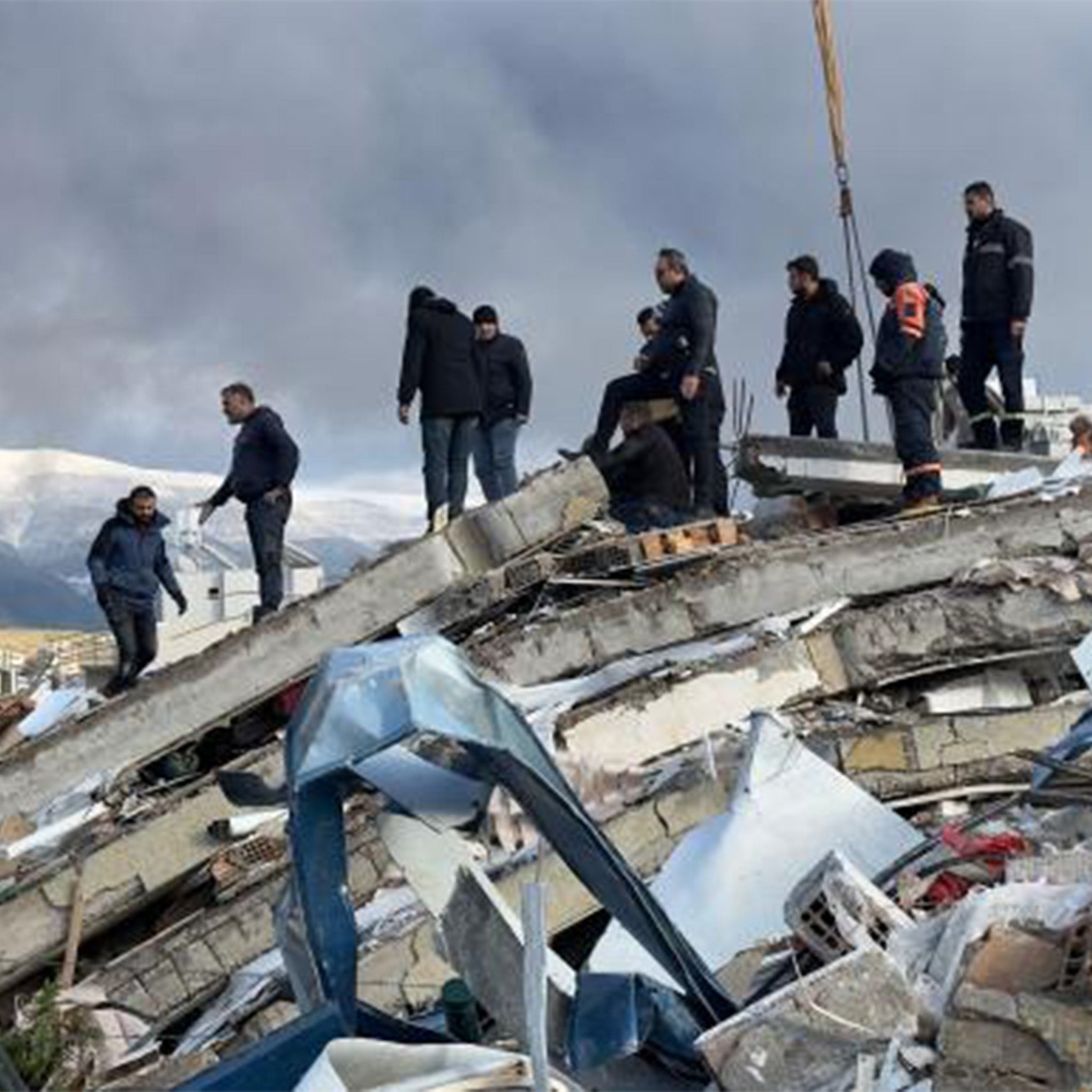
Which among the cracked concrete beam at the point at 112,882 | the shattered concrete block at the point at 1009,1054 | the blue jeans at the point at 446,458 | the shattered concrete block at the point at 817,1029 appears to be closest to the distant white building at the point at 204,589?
the blue jeans at the point at 446,458

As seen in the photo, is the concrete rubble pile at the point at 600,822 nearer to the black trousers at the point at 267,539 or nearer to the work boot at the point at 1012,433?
the black trousers at the point at 267,539

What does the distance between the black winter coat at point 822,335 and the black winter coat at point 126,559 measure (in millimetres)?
4164

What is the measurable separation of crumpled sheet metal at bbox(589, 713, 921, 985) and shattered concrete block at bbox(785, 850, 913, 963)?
75 centimetres

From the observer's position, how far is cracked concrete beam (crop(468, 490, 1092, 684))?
906cm

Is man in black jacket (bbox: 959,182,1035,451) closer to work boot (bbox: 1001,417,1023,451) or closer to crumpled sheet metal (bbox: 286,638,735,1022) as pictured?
work boot (bbox: 1001,417,1023,451)

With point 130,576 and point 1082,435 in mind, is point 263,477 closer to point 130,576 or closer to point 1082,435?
point 130,576

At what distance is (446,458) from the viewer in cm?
1150

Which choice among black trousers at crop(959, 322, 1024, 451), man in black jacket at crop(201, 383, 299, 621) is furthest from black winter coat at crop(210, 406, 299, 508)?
black trousers at crop(959, 322, 1024, 451)

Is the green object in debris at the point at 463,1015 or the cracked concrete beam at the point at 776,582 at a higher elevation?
the cracked concrete beam at the point at 776,582

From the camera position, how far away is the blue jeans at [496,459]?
476 inches

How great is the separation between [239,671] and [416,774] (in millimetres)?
5207

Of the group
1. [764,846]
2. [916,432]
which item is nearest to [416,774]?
[764,846]

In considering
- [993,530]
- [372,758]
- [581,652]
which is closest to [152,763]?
[581,652]

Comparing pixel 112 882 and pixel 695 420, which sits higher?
pixel 695 420
